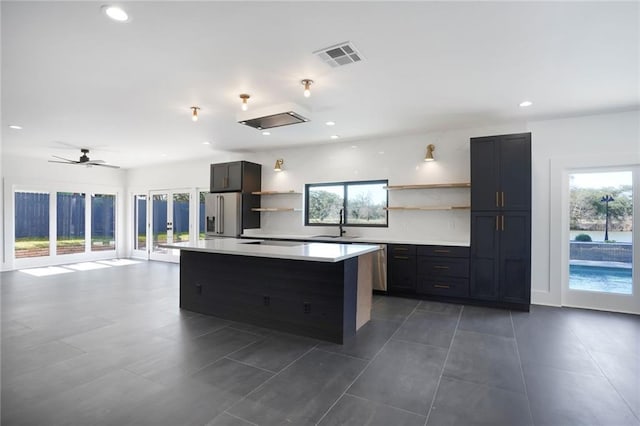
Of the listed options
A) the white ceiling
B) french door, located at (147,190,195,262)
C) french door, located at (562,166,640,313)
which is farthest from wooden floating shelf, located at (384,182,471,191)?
french door, located at (147,190,195,262)

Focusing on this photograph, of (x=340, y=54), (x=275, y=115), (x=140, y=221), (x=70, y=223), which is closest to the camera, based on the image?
(x=340, y=54)

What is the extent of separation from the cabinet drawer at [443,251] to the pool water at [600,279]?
1.52 m

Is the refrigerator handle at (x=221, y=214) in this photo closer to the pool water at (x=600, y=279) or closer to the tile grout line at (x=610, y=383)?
the tile grout line at (x=610, y=383)

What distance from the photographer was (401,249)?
16.4ft

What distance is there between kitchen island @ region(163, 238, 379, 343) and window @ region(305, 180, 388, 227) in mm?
2185

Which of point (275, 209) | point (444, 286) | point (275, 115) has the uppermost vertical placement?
point (275, 115)

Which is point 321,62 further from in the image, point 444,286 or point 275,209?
point 275,209

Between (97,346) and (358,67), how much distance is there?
3.61m

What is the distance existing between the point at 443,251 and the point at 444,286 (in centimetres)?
51

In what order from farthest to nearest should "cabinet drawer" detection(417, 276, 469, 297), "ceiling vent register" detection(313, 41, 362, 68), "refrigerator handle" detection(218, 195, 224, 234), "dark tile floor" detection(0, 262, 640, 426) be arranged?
1. "refrigerator handle" detection(218, 195, 224, 234)
2. "cabinet drawer" detection(417, 276, 469, 297)
3. "ceiling vent register" detection(313, 41, 362, 68)
4. "dark tile floor" detection(0, 262, 640, 426)

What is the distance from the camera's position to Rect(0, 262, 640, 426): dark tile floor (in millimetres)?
2043

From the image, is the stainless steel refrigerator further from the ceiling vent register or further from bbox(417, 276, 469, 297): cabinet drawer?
the ceiling vent register

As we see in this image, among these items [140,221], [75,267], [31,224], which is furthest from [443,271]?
[31,224]

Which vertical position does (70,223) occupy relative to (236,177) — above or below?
below
